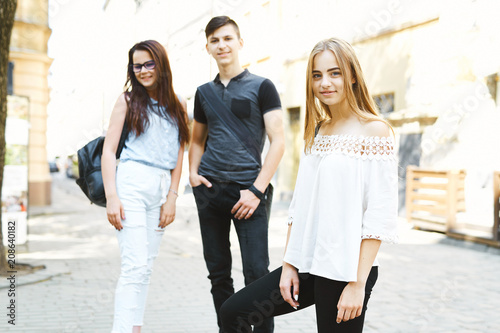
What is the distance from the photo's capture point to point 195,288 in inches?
228

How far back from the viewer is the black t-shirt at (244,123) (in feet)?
10.7

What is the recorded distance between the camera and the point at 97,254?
7820mm

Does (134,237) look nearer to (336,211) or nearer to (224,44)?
(224,44)

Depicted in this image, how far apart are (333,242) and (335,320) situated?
29 cm

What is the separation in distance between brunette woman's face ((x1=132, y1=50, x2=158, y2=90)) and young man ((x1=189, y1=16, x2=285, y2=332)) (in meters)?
0.35

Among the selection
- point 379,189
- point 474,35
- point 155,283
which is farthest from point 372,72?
point 379,189

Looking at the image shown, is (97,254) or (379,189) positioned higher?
(379,189)

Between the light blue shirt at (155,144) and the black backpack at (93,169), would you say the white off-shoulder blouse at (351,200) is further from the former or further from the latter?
the black backpack at (93,169)

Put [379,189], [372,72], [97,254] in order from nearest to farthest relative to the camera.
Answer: [379,189], [97,254], [372,72]

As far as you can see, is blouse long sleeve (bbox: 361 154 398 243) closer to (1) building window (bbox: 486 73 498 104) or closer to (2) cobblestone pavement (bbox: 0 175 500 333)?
(2) cobblestone pavement (bbox: 0 175 500 333)

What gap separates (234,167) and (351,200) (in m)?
1.32

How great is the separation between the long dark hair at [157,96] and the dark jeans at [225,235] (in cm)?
48

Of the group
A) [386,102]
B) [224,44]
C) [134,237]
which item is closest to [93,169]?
[134,237]

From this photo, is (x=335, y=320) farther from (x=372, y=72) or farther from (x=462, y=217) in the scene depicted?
(x=372, y=72)
